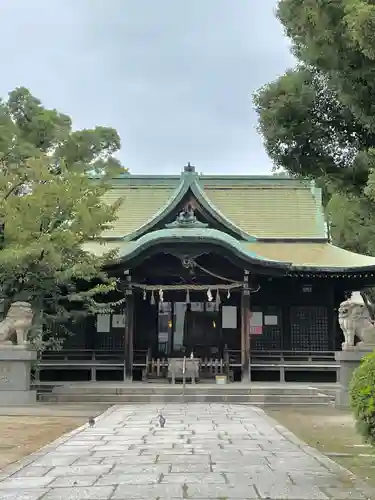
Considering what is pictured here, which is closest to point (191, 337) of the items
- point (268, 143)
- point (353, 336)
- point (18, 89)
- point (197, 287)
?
point (197, 287)

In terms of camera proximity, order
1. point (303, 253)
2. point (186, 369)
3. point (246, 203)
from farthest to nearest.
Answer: point (246, 203) → point (303, 253) → point (186, 369)

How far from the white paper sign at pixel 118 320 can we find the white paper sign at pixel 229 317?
12.5 feet

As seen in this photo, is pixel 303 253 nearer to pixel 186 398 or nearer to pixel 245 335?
pixel 245 335

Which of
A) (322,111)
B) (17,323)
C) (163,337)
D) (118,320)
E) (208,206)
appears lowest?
(163,337)

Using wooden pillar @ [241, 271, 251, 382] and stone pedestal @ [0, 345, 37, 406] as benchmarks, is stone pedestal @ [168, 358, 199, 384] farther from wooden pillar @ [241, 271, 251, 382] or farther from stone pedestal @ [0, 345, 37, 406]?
stone pedestal @ [0, 345, 37, 406]

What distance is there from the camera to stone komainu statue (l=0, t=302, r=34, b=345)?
16.8 metres

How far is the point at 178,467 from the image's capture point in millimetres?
7352

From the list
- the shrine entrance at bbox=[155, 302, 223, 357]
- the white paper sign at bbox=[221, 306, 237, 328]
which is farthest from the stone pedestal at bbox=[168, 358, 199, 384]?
the white paper sign at bbox=[221, 306, 237, 328]

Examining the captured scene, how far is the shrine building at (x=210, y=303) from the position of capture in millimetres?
20531

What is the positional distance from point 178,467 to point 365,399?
7.91 feet

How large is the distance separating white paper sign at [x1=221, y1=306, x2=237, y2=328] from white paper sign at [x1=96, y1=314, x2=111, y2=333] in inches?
170

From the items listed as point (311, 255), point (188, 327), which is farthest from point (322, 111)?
point (188, 327)

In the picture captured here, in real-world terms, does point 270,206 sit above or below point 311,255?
above

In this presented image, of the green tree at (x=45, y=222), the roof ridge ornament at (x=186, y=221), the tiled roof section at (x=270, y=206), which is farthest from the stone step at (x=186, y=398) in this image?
the tiled roof section at (x=270, y=206)
